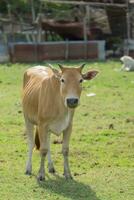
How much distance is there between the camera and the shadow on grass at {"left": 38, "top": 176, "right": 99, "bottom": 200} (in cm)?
782

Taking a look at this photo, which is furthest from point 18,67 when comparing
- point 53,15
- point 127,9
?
point 53,15

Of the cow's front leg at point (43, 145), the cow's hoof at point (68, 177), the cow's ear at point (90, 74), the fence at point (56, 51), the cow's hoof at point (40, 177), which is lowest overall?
the fence at point (56, 51)

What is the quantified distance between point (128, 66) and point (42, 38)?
752 cm

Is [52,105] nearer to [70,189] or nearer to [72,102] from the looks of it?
[72,102]

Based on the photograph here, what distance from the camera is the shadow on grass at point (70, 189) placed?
7.82m

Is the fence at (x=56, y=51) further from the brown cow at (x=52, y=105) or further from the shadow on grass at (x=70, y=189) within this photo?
the shadow on grass at (x=70, y=189)

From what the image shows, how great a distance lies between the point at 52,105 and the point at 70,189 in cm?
114

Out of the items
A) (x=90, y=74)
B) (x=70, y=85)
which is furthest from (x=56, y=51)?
(x=70, y=85)

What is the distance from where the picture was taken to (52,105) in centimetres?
855

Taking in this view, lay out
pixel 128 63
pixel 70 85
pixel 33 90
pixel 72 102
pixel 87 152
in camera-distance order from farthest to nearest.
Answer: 1. pixel 128 63
2. pixel 87 152
3. pixel 33 90
4. pixel 70 85
5. pixel 72 102

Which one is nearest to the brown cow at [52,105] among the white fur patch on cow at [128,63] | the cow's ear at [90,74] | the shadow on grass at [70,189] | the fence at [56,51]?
the cow's ear at [90,74]

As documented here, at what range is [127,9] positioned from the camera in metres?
25.5

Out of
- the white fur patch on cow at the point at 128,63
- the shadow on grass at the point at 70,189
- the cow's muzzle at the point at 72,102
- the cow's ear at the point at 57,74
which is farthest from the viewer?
the white fur patch on cow at the point at 128,63

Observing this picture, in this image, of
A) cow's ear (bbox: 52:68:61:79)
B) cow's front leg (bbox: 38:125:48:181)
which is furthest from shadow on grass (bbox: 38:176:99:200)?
cow's ear (bbox: 52:68:61:79)
